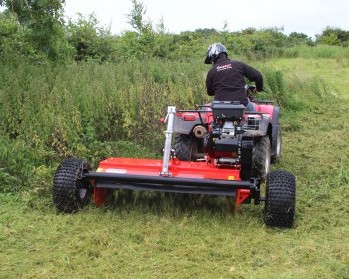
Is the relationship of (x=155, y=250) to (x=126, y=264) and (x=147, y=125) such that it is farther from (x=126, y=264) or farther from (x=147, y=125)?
(x=147, y=125)

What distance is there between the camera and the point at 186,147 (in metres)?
5.91

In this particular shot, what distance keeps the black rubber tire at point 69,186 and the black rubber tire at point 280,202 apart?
1.78 metres

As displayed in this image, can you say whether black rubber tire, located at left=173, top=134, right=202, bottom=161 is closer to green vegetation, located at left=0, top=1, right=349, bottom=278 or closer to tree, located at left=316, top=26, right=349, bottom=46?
green vegetation, located at left=0, top=1, right=349, bottom=278

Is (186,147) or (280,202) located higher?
(186,147)

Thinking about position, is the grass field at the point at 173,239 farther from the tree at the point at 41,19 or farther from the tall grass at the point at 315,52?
the tall grass at the point at 315,52

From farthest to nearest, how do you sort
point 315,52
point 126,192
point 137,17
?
point 315,52, point 137,17, point 126,192

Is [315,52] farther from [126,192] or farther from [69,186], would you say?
[69,186]

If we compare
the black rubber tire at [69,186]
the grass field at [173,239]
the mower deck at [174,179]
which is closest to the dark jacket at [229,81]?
the mower deck at [174,179]

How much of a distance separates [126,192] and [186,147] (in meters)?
0.85

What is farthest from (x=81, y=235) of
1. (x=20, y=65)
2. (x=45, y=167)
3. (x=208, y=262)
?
(x=20, y=65)

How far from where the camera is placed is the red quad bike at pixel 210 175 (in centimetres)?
479

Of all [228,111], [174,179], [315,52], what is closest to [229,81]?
A: [228,111]

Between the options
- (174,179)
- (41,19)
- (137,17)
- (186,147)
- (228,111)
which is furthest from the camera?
(137,17)

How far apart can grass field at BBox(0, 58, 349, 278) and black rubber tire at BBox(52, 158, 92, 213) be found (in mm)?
98
